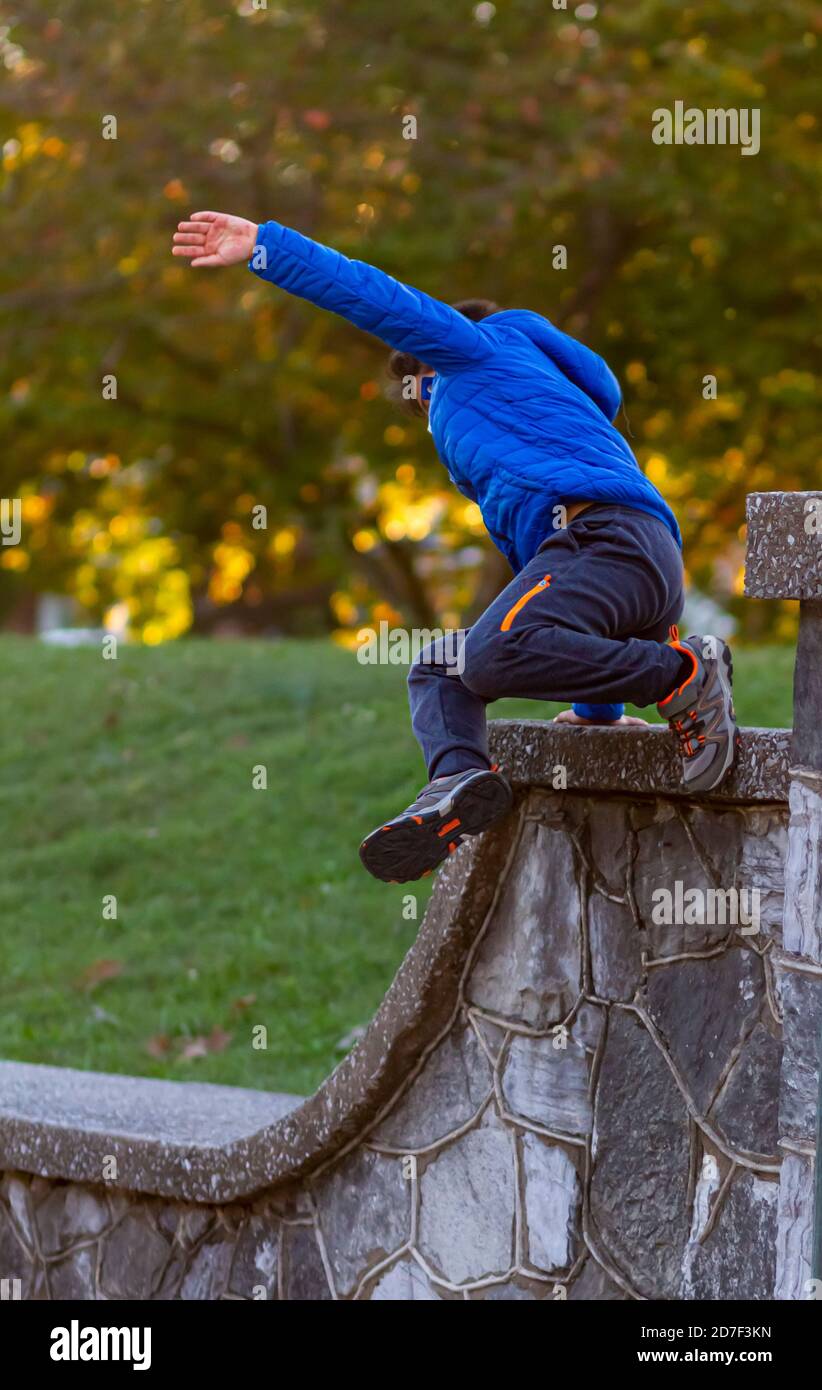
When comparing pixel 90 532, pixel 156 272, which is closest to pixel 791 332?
pixel 156 272

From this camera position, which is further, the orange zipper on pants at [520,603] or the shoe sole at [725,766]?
the orange zipper on pants at [520,603]

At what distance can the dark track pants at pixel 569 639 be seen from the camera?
11.1 feet

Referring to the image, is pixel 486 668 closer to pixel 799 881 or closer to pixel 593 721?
pixel 593 721

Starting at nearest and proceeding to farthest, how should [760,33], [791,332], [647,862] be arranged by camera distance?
[647,862], [760,33], [791,332]

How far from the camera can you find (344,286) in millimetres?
3332

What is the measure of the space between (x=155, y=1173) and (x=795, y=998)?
6.39 ft

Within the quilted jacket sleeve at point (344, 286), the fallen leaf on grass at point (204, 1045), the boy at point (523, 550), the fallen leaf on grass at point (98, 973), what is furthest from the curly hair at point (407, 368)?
the fallen leaf on grass at point (98, 973)

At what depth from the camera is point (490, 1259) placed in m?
3.72

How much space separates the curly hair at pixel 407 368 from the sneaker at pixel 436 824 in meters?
0.92

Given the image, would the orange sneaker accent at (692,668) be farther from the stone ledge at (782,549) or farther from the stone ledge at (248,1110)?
the stone ledge at (248,1110)

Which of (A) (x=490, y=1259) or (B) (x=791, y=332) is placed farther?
(B) (x=791, y=332)

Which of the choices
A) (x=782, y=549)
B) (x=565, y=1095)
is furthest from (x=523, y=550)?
(x=565, y=1095)

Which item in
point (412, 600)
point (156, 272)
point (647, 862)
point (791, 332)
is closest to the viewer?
point (647, 862)
